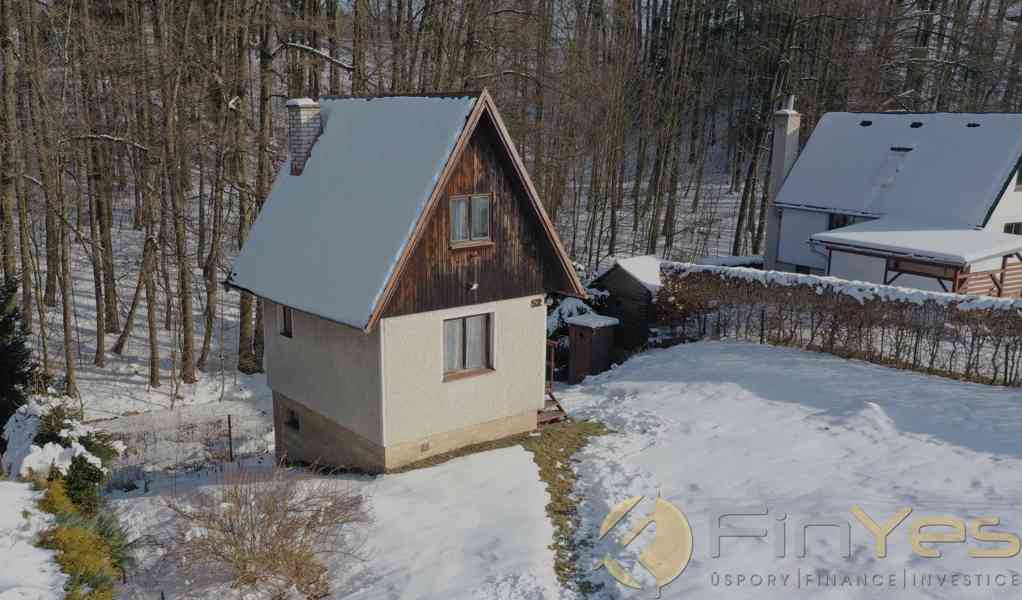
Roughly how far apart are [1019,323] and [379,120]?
1457cm

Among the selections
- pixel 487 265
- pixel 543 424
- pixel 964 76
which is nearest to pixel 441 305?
pixel 487 265

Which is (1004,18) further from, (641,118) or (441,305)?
(441,305)

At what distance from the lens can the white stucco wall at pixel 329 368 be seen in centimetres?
1394

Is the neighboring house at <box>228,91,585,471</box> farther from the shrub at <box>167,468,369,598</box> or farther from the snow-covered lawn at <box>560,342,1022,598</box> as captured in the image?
the snow-covered lawn at <box>560,342,1022,598</box>

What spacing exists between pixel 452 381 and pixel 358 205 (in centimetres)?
377

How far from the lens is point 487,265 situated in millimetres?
14523

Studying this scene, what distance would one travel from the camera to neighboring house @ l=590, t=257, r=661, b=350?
906 inches

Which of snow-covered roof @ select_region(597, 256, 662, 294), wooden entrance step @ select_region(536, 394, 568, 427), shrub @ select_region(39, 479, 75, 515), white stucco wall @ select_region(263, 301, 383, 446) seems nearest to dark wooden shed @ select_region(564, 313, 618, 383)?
snow-covered roof @ select_region(597, 256, 662, 294)

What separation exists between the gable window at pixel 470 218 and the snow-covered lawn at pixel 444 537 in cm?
411

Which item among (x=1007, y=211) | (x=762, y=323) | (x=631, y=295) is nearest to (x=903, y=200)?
(x=1007, y=211)

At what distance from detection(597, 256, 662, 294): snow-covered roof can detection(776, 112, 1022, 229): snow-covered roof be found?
9397mm

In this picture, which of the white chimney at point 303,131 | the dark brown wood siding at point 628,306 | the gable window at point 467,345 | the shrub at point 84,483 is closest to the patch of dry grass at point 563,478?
the gable window at point 467,345

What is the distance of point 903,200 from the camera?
2716 cm

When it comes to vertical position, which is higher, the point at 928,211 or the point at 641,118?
the point at 641,118
